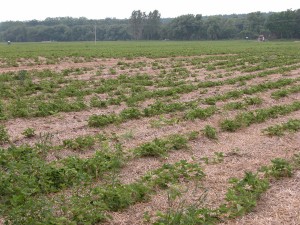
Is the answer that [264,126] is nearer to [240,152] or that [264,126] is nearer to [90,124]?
[240,152]

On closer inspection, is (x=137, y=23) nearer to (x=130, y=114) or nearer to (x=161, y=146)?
(x=130, y=114)

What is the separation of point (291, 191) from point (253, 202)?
43.1 inches

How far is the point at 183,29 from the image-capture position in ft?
421

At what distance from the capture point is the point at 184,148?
8.74m

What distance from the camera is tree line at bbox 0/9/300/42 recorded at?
376 ft

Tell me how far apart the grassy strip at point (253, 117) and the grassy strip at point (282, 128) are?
26.3 inches

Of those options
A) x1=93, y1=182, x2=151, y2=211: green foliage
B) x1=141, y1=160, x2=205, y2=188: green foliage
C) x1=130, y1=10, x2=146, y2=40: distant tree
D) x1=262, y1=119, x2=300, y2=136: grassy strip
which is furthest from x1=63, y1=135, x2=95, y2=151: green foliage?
x1=130, y1=10, x2=146, y2=40: distant tree

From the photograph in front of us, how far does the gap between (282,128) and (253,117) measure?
Answer: 114cm

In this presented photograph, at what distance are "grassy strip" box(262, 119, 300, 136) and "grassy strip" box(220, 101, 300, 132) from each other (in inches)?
26.3

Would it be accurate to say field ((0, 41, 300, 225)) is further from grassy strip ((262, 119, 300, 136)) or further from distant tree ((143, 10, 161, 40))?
Answer: distant tree ((143, 10, 161, 40))

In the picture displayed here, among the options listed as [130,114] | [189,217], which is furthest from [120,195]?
[130,114]

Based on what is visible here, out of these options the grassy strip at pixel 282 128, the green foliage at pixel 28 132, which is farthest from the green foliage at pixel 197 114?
the green foliage at pixel 28 132

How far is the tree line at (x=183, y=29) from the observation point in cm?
11462

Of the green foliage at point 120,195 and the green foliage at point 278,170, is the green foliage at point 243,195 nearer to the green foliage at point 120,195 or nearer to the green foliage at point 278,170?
the green foliage at point 278,170
